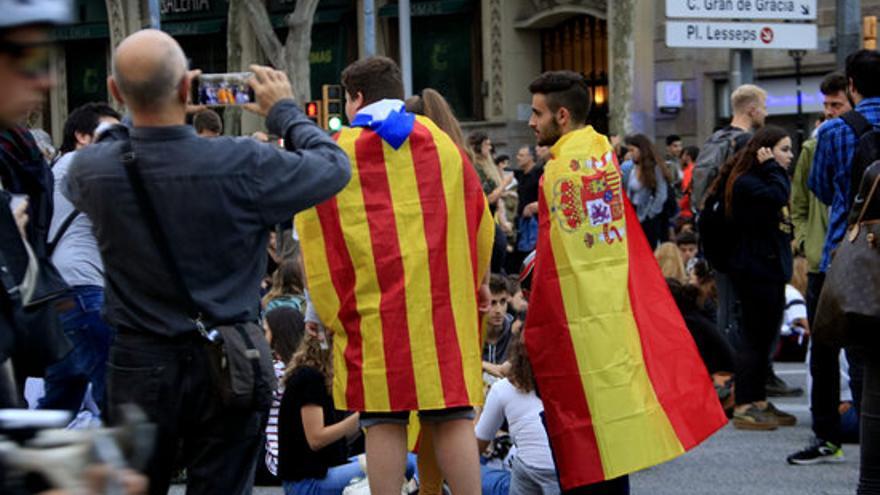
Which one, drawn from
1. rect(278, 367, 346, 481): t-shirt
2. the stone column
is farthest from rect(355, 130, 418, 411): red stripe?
the stone column

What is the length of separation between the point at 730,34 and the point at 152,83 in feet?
34.0

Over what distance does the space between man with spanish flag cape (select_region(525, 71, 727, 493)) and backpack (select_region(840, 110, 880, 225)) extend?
150cm

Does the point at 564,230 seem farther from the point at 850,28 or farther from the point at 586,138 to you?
the point at 850,28

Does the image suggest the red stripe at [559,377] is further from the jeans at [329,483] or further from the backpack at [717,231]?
the backpack at [717,231]

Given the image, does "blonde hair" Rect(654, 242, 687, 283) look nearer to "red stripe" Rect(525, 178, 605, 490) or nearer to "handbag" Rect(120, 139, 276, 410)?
"red stripe" Rect(525, 178, 605, 490)

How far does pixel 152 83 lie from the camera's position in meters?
4.72

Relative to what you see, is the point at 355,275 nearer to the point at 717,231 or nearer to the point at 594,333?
the point at 594,333

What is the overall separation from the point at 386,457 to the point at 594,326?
3.27ft

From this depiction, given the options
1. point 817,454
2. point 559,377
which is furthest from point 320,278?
point 817,454

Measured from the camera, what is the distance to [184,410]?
4.76 metres

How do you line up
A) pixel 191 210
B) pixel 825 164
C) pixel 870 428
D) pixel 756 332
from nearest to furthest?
pixel 191 210 < pixel 870 428 < pixel 825 164 < pixel 756 332

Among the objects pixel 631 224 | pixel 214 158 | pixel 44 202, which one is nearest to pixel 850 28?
pixel 631 224

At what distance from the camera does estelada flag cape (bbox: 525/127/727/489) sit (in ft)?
21.9

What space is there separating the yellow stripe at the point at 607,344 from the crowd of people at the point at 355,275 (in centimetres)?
2
